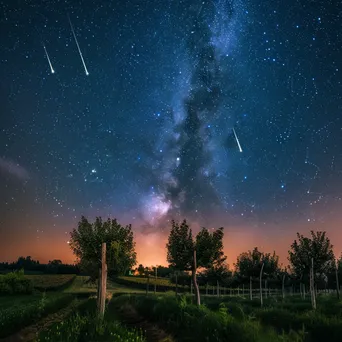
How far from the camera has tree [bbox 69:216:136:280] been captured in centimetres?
3475

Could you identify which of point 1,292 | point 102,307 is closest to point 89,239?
point 102,307

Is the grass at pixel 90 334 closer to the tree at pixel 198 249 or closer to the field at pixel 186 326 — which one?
the field at pixel 186 326

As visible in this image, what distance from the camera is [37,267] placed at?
493 feet

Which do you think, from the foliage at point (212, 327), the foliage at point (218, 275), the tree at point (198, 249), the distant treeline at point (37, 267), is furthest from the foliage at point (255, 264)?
the distant treeline at point (37, 267)

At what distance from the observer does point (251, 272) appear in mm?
45312

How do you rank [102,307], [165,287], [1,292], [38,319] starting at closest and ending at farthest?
[102,307] → [38,319] → [1,292] → [165,287]

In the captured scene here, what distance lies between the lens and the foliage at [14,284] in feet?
184

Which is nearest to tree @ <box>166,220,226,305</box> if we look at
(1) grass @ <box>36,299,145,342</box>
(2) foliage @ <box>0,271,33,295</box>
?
(1) grass @ <box>36,299,145,342</box>

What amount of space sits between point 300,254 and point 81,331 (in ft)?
95.7

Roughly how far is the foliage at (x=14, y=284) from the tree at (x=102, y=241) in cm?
2480

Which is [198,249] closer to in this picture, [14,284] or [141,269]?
[14,284]

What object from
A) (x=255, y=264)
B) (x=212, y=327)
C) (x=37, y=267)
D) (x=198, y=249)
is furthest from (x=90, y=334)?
(x=37, y=267)

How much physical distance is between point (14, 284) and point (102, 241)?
3204 centimetres

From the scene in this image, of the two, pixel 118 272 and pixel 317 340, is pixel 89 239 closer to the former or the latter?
pixel 118 272
